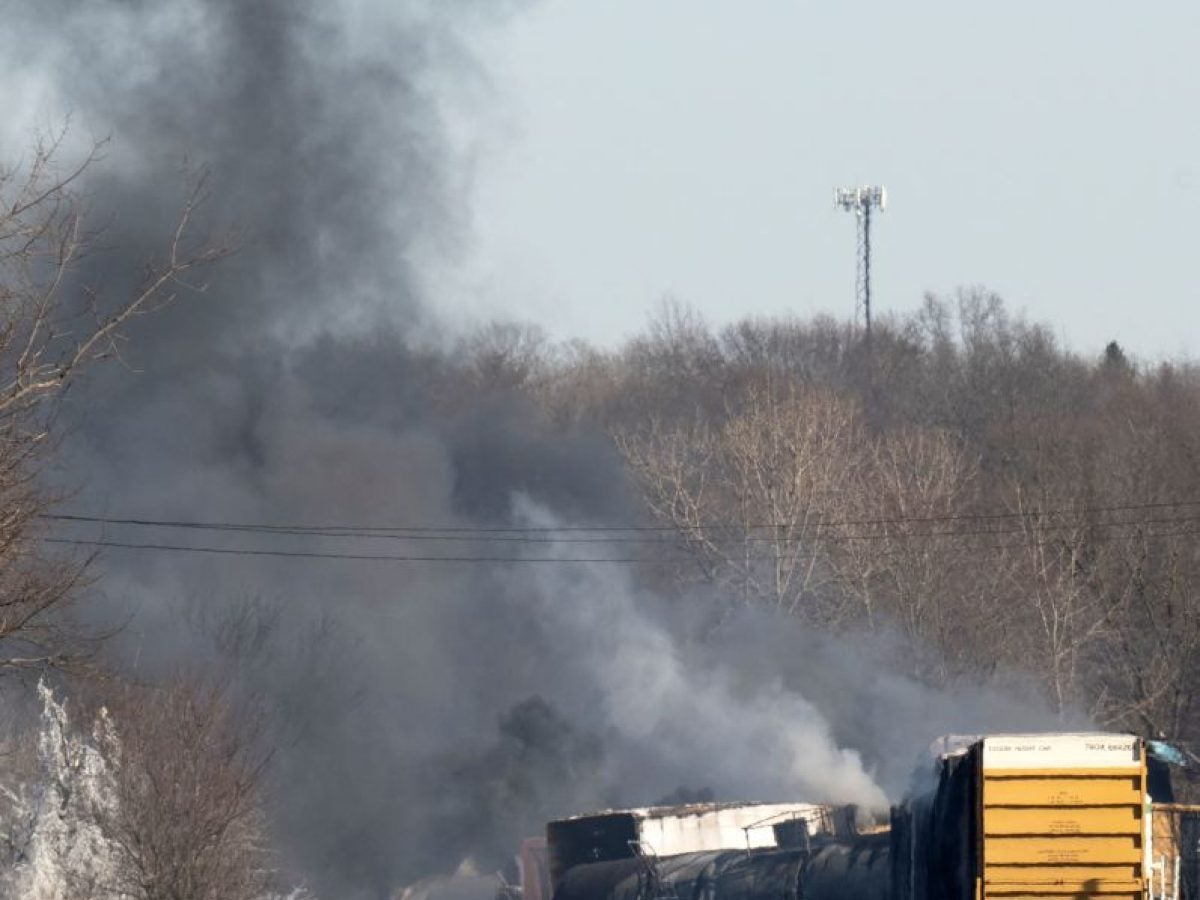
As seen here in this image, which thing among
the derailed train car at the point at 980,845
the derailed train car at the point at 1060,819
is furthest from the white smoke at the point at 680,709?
the derailed train car at the point at 1060,819

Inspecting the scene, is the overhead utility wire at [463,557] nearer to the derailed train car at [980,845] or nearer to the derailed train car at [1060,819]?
the derailed train car at [980,845]

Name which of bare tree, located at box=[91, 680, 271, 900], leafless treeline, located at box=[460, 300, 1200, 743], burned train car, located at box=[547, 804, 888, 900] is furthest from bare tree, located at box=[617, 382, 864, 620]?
bare tree, located at box=[91, 680, 271, 900]

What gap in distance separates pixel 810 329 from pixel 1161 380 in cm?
1871

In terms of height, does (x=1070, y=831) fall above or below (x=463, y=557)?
below

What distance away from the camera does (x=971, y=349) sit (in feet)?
303

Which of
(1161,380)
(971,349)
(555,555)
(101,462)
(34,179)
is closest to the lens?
(34,179)

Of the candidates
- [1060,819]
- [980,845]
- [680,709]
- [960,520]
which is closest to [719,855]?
[980,845]

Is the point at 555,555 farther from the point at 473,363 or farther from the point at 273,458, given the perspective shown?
the point at 473,363

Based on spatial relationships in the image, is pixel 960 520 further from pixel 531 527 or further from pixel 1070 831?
pixel 1070 831

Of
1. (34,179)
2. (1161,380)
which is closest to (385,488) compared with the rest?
(1161,380)

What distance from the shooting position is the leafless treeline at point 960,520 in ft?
152

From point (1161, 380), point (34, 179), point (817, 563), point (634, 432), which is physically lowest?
point (34, 179)

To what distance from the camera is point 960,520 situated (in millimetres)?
53469

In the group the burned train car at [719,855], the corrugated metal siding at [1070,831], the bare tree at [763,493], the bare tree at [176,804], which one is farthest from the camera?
the bare tree at [763,493]
